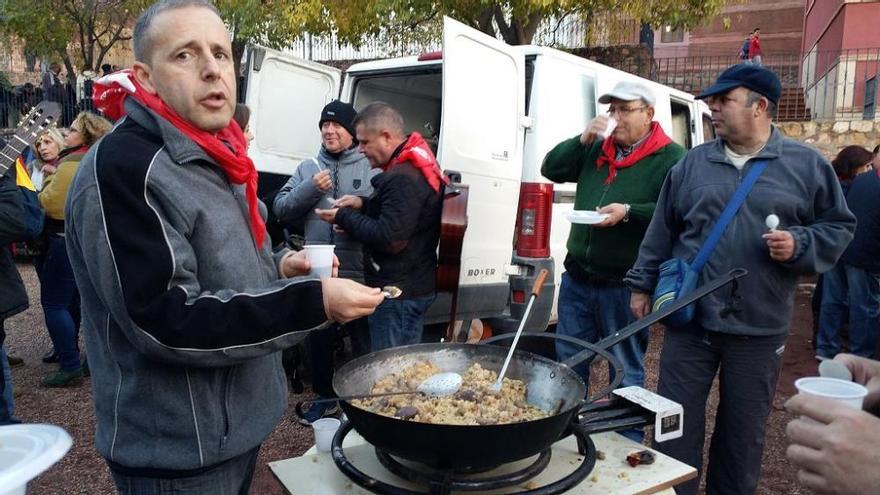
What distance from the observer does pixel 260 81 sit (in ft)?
16.7

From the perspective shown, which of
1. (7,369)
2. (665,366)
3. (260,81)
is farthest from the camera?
(260,81)

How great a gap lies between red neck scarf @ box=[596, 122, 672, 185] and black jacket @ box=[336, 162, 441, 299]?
0.98 metres

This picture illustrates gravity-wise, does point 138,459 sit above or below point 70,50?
below

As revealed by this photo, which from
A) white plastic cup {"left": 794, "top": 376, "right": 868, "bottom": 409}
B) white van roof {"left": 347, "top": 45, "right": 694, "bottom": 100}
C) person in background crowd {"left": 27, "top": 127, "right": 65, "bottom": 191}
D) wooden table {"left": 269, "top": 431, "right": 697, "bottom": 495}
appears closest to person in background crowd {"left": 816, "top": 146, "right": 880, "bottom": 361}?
white van roof {"left": 347, "top": 45, "right": 694, "bottom": 100}

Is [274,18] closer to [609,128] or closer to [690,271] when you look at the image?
[609,128]

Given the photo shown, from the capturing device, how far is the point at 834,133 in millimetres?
10945

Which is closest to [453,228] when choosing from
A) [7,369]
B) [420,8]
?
[7,369]

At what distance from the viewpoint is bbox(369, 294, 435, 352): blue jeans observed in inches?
144

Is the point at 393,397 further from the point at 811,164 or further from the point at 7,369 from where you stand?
the point at 7,369

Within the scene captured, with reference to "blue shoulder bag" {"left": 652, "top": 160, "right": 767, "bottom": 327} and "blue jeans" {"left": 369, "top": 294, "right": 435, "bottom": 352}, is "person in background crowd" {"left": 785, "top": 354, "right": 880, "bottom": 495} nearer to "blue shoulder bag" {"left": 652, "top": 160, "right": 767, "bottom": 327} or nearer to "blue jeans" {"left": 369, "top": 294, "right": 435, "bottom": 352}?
"blue shoulder bag" {"left": 652, "top": 160, "right": 767, "bottom": 327}

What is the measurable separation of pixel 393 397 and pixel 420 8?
30.4 ft

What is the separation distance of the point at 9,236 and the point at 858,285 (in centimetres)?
663

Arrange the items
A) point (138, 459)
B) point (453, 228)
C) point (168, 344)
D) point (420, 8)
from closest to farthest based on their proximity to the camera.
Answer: point (168, 344) < point (138, 459) < point (453, 228) < point (420, 8)

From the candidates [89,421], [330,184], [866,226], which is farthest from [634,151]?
[89,421]
